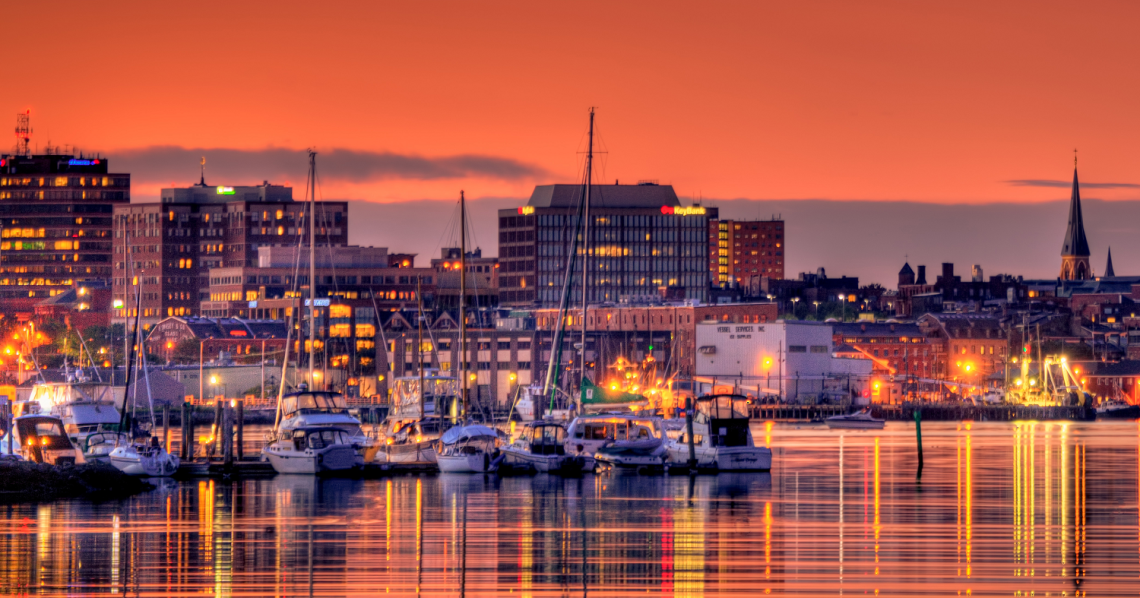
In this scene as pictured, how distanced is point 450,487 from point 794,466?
24945 millimetres

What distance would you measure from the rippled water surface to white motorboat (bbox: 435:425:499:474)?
1.78 metres

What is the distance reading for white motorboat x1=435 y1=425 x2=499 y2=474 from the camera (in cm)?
8881

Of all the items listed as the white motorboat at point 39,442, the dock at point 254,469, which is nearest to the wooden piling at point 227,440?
the dock at point 254,469

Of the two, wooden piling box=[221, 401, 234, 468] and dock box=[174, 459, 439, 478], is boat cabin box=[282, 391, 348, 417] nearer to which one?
dock box=[174, 459, 439, 478]

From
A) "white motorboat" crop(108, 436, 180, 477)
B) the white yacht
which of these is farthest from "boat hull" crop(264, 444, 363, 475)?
the white yacht

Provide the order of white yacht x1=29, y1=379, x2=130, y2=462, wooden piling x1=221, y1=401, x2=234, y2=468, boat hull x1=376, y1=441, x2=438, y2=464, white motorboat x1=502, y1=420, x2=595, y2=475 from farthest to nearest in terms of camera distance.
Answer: white yacht x1=29, y1=379, x2=130, y2=462, boat hull x1=376, y1=441, x2=438, y2=464, white motorboat x1=502, y1=420, x2=595, y2=475, wooden piling x1=221, y1=401, x2=234, y2=468

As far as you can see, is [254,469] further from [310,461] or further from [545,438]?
[545,438]

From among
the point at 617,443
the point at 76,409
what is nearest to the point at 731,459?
the point at 617,443

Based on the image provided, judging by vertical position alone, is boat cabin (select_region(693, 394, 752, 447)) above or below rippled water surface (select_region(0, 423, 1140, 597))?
above

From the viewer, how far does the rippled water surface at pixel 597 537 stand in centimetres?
4647

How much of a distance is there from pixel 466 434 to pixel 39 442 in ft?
68.6

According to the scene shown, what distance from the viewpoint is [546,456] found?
89875 mm

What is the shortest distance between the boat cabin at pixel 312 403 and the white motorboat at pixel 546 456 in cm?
1059

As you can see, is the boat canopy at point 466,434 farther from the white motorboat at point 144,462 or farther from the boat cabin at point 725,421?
the white motorboat at point 144,462
